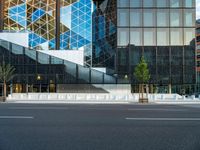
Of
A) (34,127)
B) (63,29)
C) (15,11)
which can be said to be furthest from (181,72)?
(34,127)

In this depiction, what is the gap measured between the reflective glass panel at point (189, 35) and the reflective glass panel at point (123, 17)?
11042 mm

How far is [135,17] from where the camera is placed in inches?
1912

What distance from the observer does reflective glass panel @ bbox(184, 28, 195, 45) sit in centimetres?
4878

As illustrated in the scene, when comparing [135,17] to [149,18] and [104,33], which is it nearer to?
[149,18]

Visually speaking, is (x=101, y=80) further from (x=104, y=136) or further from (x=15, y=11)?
(x=104, y=136)

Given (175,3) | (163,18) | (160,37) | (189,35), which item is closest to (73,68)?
(160,37)

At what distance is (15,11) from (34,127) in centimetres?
5013

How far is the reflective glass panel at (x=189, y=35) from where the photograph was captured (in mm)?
48781

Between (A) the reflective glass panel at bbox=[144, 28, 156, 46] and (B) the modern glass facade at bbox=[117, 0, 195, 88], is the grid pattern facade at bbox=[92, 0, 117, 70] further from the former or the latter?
(A) the reflective glass panel at bbox=[144, 28, 156, 46]

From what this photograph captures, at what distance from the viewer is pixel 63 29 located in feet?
183

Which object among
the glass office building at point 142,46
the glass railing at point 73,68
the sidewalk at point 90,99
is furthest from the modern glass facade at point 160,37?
the sidewalk at point 90,99

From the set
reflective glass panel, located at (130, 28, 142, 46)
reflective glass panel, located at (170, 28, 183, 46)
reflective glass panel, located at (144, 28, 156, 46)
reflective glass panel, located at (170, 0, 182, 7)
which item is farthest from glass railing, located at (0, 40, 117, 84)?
reflective glass panel, located at (170, 0, 182, 7)

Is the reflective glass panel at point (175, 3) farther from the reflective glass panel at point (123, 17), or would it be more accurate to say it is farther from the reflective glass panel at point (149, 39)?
the reflective glass panel at point (123, 17)

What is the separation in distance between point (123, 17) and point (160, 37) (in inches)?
306
